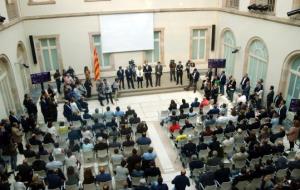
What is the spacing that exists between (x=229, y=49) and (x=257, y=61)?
348 centimetres

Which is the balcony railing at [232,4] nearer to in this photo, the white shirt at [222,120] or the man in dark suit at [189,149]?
the white shirt at [222,120]

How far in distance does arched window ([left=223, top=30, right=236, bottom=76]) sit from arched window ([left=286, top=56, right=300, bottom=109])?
546cm

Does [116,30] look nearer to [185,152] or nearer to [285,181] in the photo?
[185,152]

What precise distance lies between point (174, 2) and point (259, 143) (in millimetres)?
12988

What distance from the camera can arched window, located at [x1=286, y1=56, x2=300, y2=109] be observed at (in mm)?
14000

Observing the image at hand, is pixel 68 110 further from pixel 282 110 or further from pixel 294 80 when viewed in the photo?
pixel 294 80

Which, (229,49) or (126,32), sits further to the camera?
(126,32)

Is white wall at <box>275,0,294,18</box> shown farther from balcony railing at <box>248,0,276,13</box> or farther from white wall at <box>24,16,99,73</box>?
white wall at <box>24,16,99,73</box>

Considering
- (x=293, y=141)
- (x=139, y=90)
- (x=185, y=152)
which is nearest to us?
(x=185, y=152)

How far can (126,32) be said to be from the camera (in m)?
20.5

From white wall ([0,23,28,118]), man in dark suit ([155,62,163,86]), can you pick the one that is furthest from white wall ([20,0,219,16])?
man in dark suit ([155,62,163,86])

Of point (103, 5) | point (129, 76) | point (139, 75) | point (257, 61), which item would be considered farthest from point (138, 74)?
point (257, 61)

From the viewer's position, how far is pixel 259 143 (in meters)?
10.7

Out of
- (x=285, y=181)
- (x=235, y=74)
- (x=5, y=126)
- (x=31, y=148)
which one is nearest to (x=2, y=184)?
(x=31, y=148)
